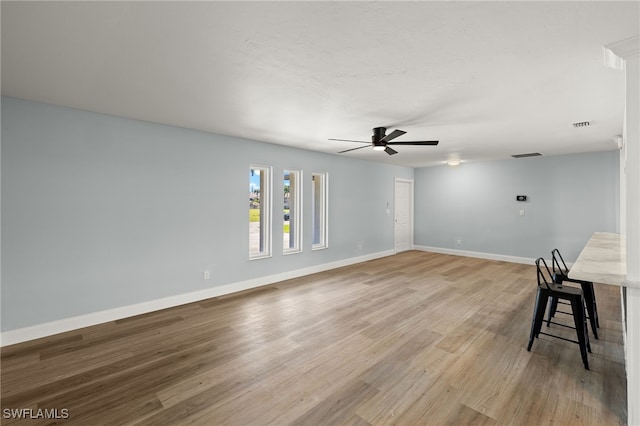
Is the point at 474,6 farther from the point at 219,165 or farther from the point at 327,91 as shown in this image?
the point at 219,165

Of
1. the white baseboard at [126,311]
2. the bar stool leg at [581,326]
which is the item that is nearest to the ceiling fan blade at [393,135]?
the bar stool leg at [581,326]

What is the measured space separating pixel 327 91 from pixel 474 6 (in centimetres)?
141

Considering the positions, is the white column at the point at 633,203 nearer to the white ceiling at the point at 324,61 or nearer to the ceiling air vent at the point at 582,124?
the white ceiling at the point at 324,61

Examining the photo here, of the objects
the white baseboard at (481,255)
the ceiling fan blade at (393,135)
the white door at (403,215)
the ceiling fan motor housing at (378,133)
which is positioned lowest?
the white baseboard at (481,255)

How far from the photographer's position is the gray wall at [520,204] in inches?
230

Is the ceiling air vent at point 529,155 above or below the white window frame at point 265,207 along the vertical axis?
above

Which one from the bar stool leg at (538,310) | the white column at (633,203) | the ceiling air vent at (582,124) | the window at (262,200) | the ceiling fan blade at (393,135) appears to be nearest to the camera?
the white column at (633,203)

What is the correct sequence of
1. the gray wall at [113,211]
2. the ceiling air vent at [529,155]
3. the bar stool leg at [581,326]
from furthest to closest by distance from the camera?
the ceiling air vent at [529,155] < the gray wall at [113,211] < the bar stool leg at [581,326]

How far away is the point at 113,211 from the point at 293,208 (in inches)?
114

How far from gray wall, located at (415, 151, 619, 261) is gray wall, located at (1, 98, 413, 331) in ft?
16.3

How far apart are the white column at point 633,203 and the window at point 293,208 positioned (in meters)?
4.39

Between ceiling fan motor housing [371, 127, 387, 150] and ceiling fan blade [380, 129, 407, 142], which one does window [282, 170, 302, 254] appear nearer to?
ceiling fan motor housing [371, 127, 387, 150]

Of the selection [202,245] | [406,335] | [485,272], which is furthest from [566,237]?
[202,245]

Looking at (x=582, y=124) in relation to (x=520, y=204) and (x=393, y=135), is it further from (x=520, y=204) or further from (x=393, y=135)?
(x=520, y=204)
